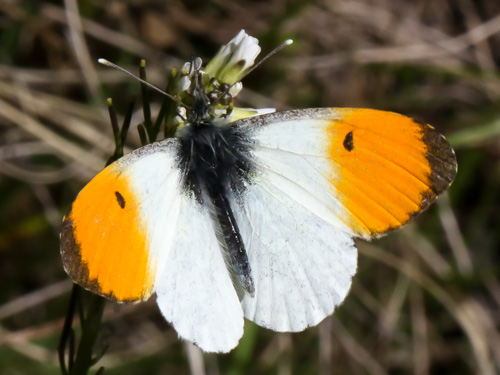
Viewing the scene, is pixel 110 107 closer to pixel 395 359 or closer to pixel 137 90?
pixel 137 90

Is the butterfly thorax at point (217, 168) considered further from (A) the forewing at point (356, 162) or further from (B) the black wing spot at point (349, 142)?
(B) the black wing spot at point (349, 142)

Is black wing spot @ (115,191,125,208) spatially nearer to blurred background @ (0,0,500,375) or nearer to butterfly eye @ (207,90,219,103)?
butterfly eye @ (207,90,219,103)

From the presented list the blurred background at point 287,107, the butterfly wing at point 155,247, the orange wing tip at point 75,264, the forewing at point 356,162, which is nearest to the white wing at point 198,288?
the butterfly wing at point 155,247

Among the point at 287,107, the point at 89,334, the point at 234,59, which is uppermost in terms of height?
the point at 234,59

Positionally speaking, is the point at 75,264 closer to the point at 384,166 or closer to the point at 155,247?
the point at 155,247

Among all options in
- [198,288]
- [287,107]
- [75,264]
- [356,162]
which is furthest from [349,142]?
[287,107]

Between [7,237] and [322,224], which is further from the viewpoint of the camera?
[7,237]

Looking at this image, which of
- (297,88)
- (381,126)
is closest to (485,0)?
(297,88)
